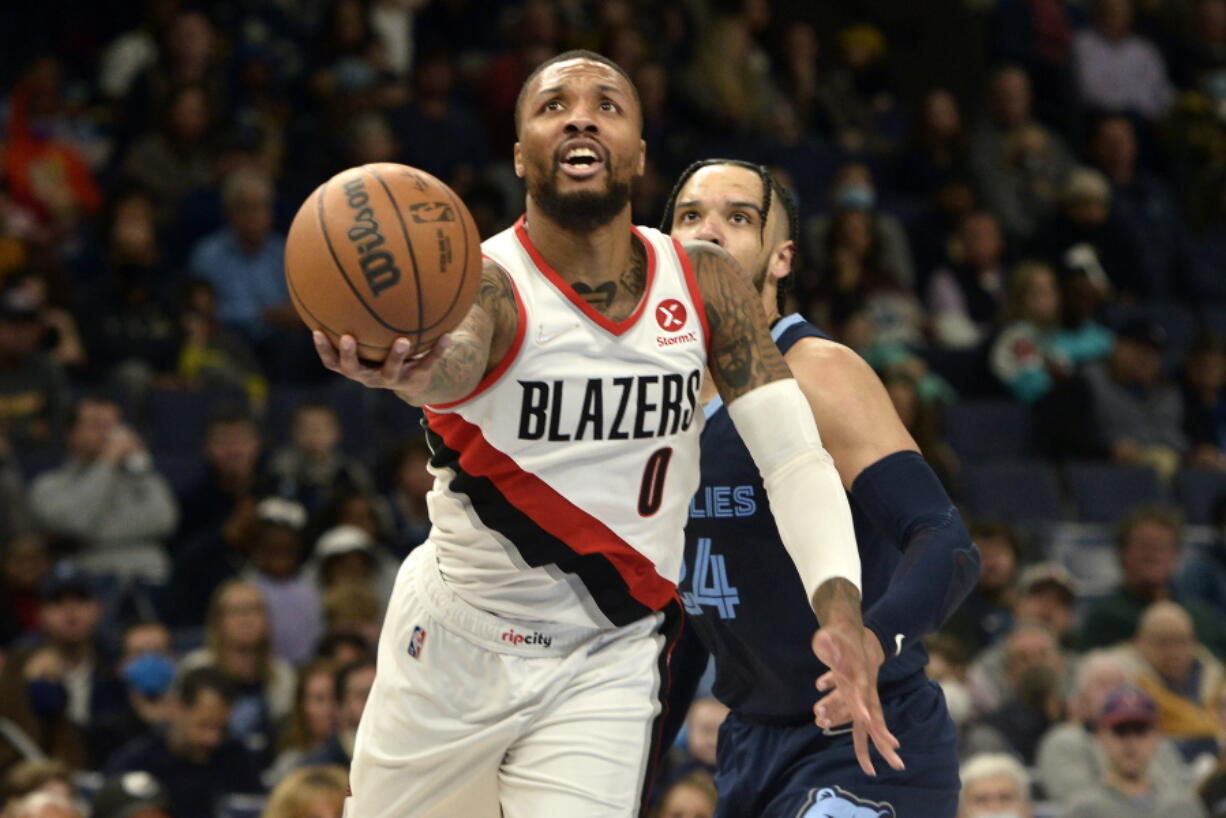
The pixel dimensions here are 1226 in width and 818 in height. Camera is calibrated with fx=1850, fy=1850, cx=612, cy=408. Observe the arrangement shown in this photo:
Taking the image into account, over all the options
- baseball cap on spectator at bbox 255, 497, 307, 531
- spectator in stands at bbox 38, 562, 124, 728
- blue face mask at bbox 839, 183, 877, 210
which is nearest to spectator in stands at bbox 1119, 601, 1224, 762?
baseball cap on spectator at bbox 255, 497, 307, 531

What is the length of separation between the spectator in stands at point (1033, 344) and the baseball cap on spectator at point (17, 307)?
6203 millimetres

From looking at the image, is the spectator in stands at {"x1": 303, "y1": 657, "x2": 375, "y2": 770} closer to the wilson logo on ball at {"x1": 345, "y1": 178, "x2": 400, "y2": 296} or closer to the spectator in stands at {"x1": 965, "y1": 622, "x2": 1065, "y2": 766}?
the spectator in stands at {"x1": 965, "y1": 622, "x2": 1065, "y2": 766}

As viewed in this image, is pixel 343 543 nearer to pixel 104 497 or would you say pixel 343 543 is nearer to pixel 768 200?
pixel 104 497

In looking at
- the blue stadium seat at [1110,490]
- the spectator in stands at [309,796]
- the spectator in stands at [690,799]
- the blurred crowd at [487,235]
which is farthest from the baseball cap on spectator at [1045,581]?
the spectator in stands at [309,796]

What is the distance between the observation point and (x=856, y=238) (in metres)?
12.7

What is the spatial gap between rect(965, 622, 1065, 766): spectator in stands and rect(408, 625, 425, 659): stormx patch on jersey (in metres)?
4.84

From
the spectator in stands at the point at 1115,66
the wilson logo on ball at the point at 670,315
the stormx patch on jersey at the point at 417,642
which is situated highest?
the spectator in stands at the point at 1115,66

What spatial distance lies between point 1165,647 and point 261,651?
455 cm

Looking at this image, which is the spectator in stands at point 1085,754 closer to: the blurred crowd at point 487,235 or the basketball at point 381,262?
the blurred crowd at point 487,235

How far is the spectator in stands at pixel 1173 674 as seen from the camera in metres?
9.35

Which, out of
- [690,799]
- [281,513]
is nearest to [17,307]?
[281,513]

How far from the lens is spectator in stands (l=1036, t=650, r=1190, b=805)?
825 centimetres

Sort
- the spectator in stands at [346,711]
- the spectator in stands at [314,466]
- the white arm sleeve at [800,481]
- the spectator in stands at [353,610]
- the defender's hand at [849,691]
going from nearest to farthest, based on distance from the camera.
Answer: the defender's hand at [849,691]
the white arm sleeve at [800,481]
the spectator in stands at [346,711]
the spectator in stands at [353,610]
the spectator in stands at [314,466]

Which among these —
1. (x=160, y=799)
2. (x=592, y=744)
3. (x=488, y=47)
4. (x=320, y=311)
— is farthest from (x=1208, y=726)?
(x=488, y=47)
